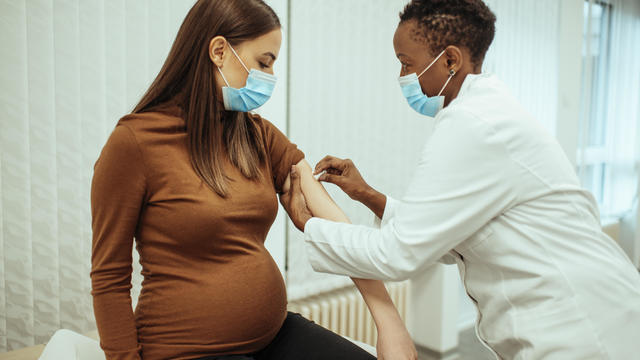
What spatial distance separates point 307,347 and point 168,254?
415 mm

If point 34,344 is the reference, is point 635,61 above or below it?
above

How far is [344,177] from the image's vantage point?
148cm

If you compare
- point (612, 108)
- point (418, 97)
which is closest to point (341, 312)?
point (418, 97)

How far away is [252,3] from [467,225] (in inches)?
29.2

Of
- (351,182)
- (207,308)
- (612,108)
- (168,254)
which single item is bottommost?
(207,308)

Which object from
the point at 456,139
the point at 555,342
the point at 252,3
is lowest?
the point at 555,342

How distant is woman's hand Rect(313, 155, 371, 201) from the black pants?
0.42m

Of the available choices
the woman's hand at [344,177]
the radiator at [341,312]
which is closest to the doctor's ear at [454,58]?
the woman's hand at [344,177]

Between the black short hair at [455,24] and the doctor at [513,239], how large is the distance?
0.41ft

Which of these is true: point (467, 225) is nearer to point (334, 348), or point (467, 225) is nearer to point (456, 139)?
point (456, 139)

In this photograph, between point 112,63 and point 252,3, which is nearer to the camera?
point 252,3

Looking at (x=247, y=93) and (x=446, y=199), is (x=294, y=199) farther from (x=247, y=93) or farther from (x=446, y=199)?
(x=446, y=199)

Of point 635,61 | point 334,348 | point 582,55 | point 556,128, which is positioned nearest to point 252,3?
point 334,348

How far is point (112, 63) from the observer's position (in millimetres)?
Answer: 1770
